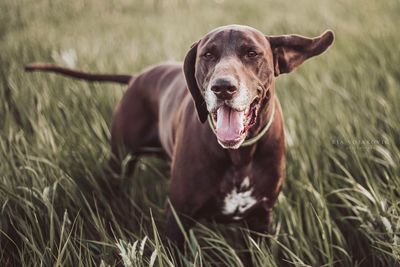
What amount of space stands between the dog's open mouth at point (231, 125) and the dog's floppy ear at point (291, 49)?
1.19 ft

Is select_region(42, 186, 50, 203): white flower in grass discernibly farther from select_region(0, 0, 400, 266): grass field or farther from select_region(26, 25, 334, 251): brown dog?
select_region(26, 25, 334, 251): brown dog

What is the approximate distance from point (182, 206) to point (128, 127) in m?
1.00

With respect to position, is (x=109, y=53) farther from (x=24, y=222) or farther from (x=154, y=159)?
(x=24, y=222)

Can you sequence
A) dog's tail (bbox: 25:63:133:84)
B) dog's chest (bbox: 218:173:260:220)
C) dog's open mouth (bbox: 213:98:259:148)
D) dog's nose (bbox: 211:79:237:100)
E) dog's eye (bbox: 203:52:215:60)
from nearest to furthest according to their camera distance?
1. dog's nose (bbox: 211:79:237:100)
2. dog's open mouth (bbox: 213:98:259:148)
3. dog's eye (bbox: 203:52:215:60)
4. dog's chest (bbox: 218:173:260:220)
5. dog's tail (bbox: 25:63:133:84)


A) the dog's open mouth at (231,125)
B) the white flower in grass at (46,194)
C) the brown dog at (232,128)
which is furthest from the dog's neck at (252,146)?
the white flower in grass at (46,194)

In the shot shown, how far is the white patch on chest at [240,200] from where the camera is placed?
2.56 metres

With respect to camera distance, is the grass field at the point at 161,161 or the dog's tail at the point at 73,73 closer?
the grass field at the point at 161,161

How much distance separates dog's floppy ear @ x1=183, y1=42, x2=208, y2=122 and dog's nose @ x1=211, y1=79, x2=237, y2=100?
35 cm

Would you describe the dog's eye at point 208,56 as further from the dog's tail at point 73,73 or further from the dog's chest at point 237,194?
the dog's tail at point 73,73

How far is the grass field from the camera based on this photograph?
256 cm

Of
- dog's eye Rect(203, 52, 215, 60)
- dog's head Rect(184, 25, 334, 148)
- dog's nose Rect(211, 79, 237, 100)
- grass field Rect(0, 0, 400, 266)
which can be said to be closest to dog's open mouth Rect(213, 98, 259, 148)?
dog's head Rect(184, 25, 334, 148)

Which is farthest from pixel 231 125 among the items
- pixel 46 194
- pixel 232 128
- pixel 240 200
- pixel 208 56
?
pixel 46 194

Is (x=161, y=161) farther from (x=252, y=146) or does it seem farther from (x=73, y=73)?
(x=252, y=146)

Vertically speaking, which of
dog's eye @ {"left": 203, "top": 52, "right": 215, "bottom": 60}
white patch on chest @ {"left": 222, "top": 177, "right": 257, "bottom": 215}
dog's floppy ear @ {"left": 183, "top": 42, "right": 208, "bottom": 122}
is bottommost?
white patch on chest @ {"left": 222, "top": 177, "right": 257, "bottom": 215}
